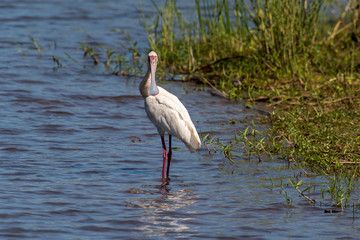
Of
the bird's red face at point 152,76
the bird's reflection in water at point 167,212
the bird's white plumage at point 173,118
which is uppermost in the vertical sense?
the bird's red face at point 152,76

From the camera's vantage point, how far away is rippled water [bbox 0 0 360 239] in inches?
208

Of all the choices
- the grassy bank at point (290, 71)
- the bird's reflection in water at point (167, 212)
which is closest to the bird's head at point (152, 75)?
the bird's reflection in water at point (167, 212)

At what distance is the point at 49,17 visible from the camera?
1608cm

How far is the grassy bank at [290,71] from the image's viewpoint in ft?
23.3

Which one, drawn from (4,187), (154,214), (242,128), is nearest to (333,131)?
(242,128)

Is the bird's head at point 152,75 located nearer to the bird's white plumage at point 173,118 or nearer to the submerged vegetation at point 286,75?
the bird's white plumage at point 173,118

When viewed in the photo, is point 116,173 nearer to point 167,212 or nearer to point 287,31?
point 167,212

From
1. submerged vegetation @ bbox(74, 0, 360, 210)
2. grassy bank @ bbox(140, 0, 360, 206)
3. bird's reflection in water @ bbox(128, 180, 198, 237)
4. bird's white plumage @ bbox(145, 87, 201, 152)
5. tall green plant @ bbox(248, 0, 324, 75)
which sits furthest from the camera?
tall green plant @ bbox(248, 0, 324, 75)

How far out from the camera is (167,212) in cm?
570

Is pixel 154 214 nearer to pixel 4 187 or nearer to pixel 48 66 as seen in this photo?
pixel 4 187

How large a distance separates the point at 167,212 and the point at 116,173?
4.11ft

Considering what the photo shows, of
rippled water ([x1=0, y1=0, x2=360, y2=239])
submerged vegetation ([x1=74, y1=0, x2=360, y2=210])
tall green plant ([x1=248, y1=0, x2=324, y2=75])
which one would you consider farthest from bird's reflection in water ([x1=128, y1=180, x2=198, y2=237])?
tall green plant ([x1=248, y1=0, x2=324, y2=75])

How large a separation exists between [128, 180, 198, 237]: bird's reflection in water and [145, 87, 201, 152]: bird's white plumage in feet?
1.63

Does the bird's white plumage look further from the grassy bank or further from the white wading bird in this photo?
the grassy bank
